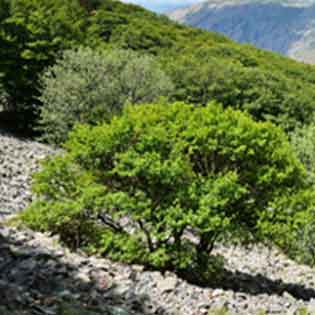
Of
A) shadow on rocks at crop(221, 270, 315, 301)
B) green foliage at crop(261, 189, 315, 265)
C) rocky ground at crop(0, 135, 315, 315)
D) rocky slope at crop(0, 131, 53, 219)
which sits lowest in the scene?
shadow on rocks at crop(221, 270, 315, 301)

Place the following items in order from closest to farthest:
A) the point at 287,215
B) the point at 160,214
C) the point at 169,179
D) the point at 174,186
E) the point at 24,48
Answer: the point at 169,179 → the point at 160,214 → the point at 174,186 → the point at 287,215 → the point at 24,48

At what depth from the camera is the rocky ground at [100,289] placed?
8545 millimetres

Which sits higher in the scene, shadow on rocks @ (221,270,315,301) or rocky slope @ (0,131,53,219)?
rocky slope @ (0,131,53,219)

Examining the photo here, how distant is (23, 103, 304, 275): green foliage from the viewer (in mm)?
11281

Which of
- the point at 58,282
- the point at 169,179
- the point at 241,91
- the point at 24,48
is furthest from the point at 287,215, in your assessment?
the point at 241,91

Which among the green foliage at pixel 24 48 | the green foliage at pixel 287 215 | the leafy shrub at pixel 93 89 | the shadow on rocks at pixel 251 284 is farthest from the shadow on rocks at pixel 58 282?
the green foliage at pixel 24 48

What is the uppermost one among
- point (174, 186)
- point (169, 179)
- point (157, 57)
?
point (157, 57)

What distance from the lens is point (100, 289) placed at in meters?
10.4

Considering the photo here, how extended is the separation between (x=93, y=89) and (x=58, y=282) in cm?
1853

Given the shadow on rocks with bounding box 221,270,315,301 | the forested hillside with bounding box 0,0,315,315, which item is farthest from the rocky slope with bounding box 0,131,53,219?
the shadow on rocks with bounding box 221,270,315,301

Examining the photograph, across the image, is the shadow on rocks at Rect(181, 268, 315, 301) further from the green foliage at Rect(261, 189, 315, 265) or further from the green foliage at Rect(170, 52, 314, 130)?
the green foliage at Rect(170, 52, 314, 130)

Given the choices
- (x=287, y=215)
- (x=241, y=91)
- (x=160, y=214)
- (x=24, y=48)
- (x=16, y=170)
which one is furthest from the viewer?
(x=241, y=91)

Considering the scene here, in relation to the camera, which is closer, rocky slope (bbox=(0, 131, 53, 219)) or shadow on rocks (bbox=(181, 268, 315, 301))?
shadow on rocks (bbox=(181, 268, 315, 301))

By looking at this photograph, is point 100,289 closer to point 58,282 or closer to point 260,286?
point 58,282
